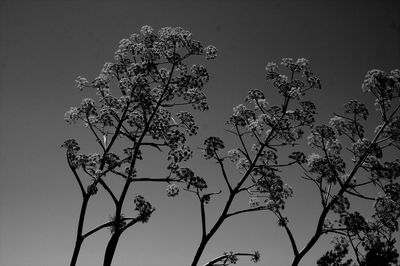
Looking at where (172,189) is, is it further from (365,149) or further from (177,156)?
(365,149)

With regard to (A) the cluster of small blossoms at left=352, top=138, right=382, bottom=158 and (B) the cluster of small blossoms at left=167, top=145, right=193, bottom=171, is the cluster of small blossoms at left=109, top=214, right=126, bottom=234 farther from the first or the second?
(A) the cluster of small blossoms at left=352, top=138, right=382, bottom=158

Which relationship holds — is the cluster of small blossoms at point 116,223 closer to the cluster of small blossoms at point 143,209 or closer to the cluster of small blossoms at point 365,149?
the cluster of small blossoms at point 143,209

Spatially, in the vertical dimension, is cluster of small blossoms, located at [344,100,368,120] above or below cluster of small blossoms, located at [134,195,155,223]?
above

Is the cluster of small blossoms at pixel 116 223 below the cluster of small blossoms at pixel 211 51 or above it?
below

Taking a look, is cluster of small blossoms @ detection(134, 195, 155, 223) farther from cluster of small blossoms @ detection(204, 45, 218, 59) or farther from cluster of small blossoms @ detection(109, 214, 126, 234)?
cluster of small blossoms @ detection(204, 45, 218, 59)

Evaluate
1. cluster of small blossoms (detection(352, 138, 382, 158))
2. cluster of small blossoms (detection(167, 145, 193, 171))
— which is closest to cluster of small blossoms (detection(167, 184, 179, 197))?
cluster of small blossoms (detection(167, 145, 193, 171))

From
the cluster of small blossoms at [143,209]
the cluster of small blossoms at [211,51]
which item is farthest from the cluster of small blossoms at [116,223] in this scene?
the cluster of small blossoms at [211,51]

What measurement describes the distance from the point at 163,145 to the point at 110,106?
3408 millimetres

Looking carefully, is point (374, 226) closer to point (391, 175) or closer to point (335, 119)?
point (391, 175)

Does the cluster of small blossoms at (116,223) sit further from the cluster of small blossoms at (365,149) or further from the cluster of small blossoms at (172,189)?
the cluster of small blossoms at (365,149)

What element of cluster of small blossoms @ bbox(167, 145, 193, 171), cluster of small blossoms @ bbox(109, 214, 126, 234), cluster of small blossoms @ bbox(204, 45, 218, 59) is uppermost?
cluster of small blossoms @ bbox(204, 45, 218, 59)

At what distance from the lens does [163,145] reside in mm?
19188

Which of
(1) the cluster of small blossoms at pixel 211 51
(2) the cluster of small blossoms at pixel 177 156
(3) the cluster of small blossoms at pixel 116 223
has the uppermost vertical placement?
(1) the cluster of small blossoms at pixel 211 51

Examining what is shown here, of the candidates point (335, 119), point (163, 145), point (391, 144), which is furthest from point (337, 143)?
point (163, 145)
